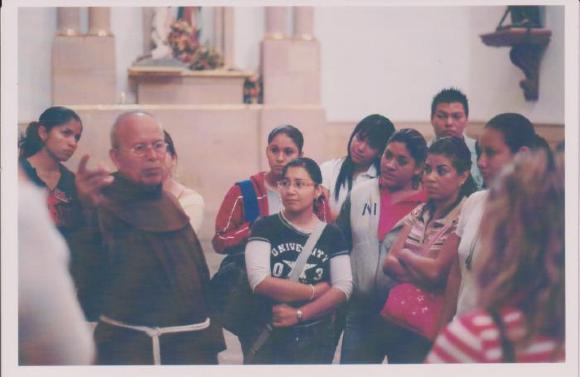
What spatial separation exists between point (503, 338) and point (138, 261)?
1.80m

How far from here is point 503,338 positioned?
12.6 ft

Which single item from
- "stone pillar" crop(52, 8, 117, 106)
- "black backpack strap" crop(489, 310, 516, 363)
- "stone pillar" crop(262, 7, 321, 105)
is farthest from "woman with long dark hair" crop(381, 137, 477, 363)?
"stone pillar" crop(262, 7, 321, 105)

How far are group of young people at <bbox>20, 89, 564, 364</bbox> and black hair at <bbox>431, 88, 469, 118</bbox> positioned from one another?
0.03 meters

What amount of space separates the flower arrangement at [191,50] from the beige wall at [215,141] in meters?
1.36

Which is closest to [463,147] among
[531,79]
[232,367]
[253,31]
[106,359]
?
[531,79]

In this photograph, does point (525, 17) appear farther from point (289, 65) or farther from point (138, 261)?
point (138, 261)

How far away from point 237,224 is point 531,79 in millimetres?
1789

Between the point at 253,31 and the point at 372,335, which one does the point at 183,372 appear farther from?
the point at 253,31

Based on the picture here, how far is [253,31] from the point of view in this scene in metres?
8.01

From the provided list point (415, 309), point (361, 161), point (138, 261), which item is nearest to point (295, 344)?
point (415, 309)

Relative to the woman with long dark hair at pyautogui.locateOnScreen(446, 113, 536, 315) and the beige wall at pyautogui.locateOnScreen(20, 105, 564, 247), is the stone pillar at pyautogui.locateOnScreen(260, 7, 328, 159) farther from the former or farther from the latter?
the woman with long dark hair at pyautogui.locateOnScreen(446, 113, 536, 315)

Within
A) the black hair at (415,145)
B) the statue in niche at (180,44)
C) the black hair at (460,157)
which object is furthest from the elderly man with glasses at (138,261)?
the statue in niche at (180,44)

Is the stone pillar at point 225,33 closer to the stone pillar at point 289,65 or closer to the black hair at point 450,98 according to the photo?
the stone pillar at point 289,65

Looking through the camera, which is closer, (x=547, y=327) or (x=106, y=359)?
(x=547, y=327)
